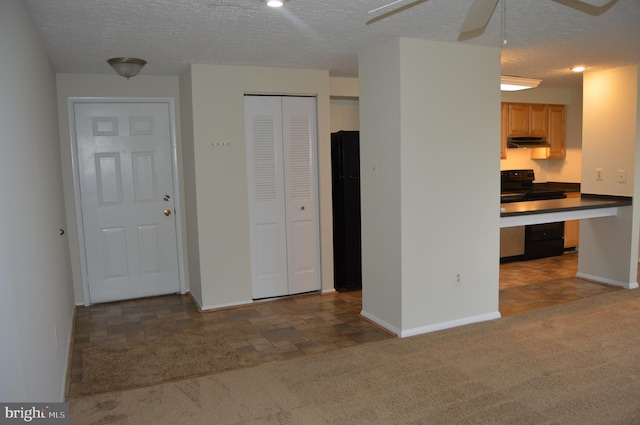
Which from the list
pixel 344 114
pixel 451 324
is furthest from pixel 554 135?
pixel 451 324

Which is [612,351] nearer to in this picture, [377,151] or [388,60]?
[377,151]

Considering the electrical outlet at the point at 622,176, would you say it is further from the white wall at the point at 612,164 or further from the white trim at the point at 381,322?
the white trim at the point at 381,322

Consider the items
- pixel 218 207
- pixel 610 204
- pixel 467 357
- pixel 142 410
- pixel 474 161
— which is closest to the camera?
pixel 142 410

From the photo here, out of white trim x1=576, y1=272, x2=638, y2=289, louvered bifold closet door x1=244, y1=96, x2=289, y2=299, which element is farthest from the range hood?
louvered bifold closet door x1=244, y1=96, x2=289, y2=299

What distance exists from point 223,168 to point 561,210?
318 centimetres

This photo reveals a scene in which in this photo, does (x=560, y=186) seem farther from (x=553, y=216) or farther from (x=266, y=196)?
(x=266, y=196)

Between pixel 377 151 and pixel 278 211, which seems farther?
pixel 278 211

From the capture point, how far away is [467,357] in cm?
348

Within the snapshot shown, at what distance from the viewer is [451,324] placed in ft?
13.5

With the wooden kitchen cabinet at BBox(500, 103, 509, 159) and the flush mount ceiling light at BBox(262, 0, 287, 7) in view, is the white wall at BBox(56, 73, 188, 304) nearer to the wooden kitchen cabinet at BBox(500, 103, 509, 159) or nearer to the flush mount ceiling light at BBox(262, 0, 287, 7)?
the flush mount ceiling light at BBox(262, 0, 287, 7)

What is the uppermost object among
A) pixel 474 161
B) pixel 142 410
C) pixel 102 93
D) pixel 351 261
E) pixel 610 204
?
pixel 102 93

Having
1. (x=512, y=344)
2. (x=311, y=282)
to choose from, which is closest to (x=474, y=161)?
(x=512, y=344)

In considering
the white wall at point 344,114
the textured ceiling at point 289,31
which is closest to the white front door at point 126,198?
the textured ceiling at point 289,31

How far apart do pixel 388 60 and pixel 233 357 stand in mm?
2507
